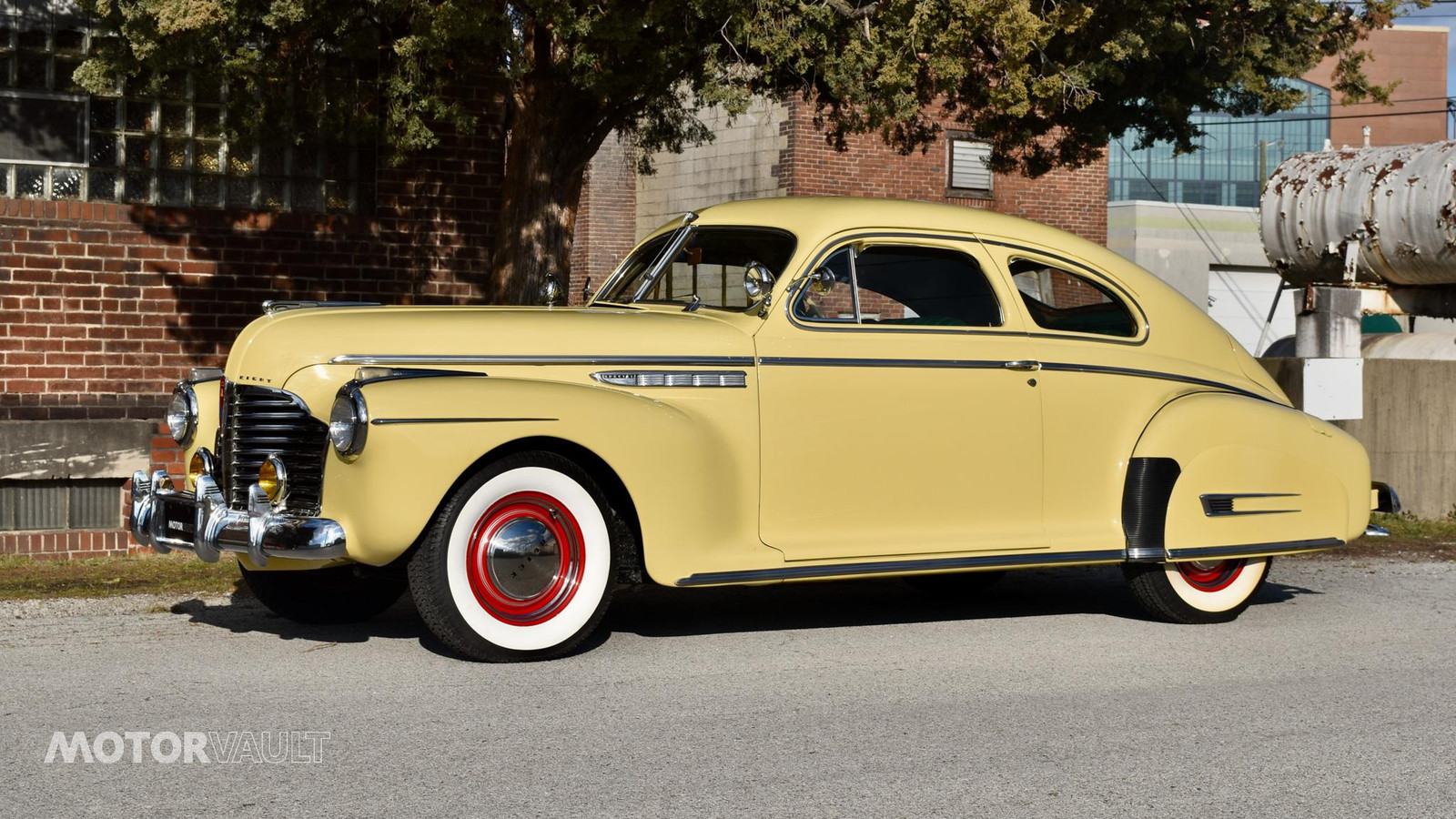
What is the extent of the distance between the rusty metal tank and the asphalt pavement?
20.8 feet

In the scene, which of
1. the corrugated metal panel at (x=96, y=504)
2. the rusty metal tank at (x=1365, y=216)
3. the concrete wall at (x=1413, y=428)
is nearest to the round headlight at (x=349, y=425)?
the corrugated metal panel at (x=96, y=504)

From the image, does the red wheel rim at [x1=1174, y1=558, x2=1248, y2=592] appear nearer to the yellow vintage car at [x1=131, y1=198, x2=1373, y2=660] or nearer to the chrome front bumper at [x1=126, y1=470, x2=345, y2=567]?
the yellow vintage car at [x1=131, y1=198, x2=1373, y2=660]

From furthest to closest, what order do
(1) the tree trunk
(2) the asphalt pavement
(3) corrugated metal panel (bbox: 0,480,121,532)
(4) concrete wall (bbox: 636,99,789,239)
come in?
(4) concrete wall (bbox: 636,99,789,239), (1) the tree trunk, (3) corrugated metal panel (bbox: 0,480,121,532), (2) the asphalt pavement

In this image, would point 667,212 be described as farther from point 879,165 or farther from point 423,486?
point 423,486

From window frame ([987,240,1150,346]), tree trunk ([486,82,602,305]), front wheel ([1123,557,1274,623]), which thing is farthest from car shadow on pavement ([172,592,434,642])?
tree trunk ([486,82,602,305])

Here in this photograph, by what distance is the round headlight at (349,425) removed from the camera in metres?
6.02

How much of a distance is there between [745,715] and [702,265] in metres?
2.64

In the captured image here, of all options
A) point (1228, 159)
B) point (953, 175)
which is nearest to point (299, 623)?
point (953, 175)

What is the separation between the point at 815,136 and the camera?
82.7 feet

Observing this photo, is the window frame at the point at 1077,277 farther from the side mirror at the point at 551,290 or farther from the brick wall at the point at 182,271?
the brick wall at the point at 182,271

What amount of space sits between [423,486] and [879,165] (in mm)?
20354

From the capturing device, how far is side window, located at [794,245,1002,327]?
7.27m

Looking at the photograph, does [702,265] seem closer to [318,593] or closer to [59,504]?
[318,593]

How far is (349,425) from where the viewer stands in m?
6.03
